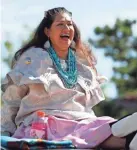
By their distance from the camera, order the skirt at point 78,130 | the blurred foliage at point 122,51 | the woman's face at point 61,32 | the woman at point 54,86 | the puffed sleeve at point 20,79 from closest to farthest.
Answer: the skirt at point 78,130 → the woman at point 54,86 → the puffed sleeve at point 20,79 → the woman's face at point 61,32 → the blurred foliage at point 122,51

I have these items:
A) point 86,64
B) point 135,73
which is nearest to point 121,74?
point 135,73

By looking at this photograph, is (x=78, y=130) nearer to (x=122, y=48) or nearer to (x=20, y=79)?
(x=20, y=79)

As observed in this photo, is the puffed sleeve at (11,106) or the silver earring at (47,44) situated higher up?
the silver earring at (47,44)

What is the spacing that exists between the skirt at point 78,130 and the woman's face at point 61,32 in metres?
0.50

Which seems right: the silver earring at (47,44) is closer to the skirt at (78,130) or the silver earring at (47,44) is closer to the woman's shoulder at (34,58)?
the woman's shoulder at (34,58)

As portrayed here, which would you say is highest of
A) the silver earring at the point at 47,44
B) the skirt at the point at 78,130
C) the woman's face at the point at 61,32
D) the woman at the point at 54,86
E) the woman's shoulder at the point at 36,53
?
the woman's face at the point at 61,32

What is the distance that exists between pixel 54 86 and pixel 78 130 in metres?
0.33

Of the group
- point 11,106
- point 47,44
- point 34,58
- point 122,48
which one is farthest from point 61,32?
point 122,48

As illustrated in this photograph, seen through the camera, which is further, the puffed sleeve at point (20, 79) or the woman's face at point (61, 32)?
the woman's face at point (61, 32)

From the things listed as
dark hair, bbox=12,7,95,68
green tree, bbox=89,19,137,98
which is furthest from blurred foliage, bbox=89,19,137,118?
dark hair, bbox=12,7,95,68

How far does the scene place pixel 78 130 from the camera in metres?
4.04

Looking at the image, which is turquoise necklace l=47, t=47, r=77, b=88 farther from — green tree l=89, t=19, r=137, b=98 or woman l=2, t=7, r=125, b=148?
green tree l=89, t=19, r=137, b=98

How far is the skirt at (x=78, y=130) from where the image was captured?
3938 millimetres

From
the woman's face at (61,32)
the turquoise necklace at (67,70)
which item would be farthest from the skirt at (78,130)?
the woman's face at (61,32)
